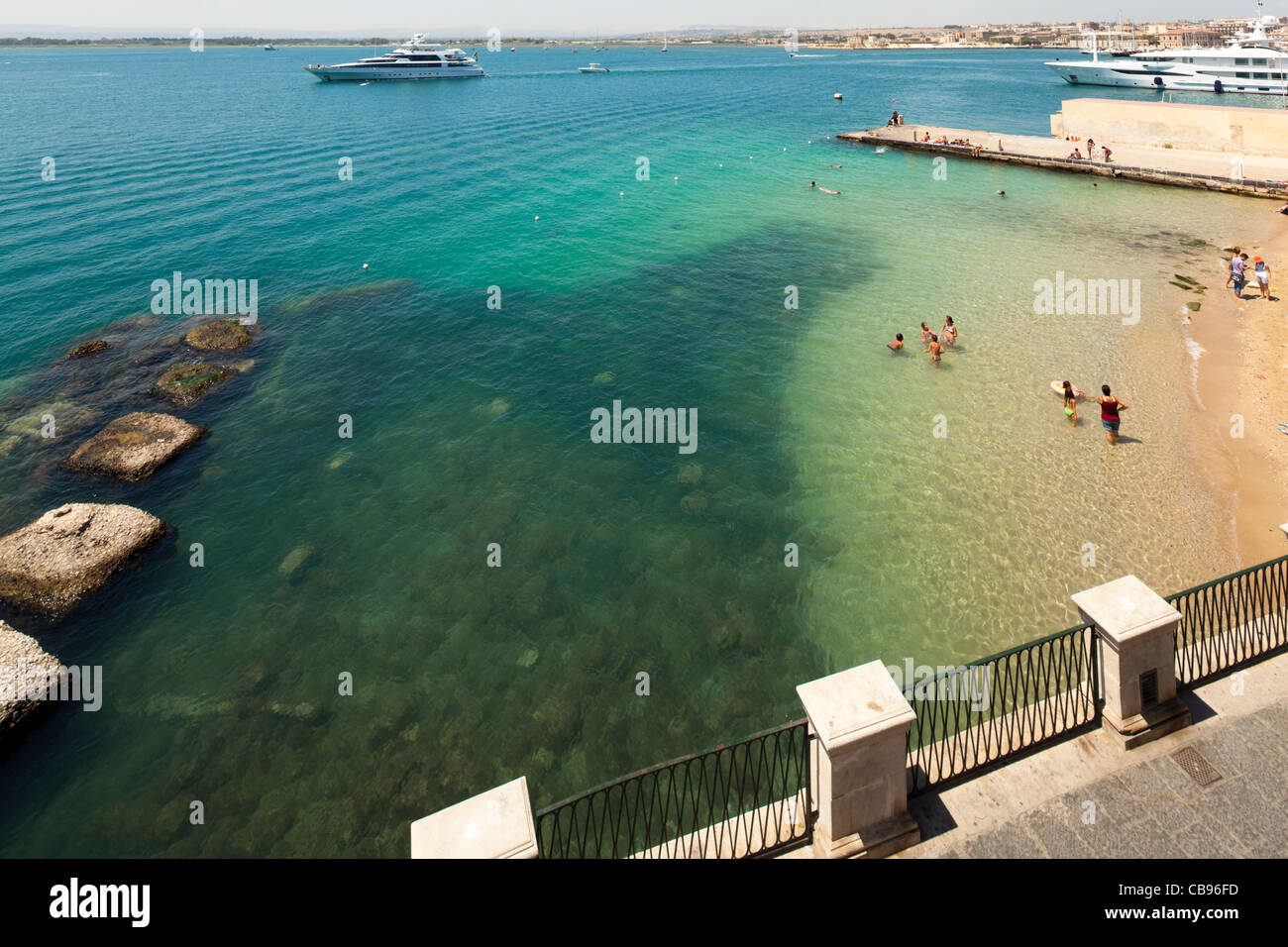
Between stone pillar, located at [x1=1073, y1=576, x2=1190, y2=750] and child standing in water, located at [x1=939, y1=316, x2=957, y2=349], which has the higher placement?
child standing in water, located at [x1=939, y1=316, x2=957, y2=349]

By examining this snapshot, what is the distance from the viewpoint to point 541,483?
803 inches

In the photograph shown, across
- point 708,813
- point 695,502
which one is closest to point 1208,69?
point 695,502

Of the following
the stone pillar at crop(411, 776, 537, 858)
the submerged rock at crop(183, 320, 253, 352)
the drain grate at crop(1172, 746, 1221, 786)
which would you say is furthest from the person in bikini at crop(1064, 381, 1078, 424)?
the submerged rock at crop(183, 320, 253, 352)

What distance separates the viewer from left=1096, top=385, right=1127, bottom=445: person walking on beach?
20156 millimetres

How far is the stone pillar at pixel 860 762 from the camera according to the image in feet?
25.8

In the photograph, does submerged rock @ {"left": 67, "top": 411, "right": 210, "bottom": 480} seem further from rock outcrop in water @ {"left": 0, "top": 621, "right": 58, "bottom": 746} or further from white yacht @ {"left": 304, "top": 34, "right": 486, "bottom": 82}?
white yacht @ {"left": 304, "top": 34, "right": 486, "bottom": 82}

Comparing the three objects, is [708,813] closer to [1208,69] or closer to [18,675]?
[18,675]

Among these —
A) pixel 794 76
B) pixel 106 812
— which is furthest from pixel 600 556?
pixel 794 76

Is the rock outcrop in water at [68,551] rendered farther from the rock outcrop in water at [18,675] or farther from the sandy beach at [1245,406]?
the sandy beach at [1245,406]

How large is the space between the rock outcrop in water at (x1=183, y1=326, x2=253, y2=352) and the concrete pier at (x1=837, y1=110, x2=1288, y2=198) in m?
65.2

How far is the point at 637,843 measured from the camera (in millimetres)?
11359

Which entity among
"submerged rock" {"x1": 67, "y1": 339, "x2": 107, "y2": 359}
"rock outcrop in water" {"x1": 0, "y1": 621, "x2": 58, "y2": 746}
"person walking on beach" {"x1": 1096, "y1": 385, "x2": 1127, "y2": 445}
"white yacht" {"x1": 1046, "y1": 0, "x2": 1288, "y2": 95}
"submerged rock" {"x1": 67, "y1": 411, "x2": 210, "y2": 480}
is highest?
"white yacht" {"x1": 1046, "y1": 0, "x2": 1288, "y2": 95}

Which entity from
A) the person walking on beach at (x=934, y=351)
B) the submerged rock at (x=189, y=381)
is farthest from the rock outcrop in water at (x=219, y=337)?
the person walking on beach at (x=934, y=351)

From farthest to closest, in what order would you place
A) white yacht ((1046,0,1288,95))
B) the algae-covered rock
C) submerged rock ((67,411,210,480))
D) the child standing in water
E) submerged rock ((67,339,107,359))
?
white yacht ((1046,0,1288,95)) → submerged rock ((67,339,107,359)) → the child standing in water → submerged rock ((67,411,210,480)) → the algae-covered rock
